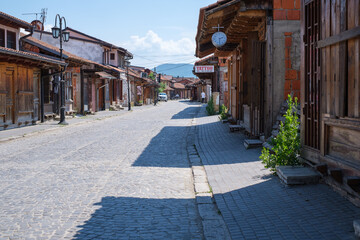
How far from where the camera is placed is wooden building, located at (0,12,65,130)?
16.2m

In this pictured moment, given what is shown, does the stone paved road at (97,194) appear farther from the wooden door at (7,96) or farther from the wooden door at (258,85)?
the wooden door at (7,96)

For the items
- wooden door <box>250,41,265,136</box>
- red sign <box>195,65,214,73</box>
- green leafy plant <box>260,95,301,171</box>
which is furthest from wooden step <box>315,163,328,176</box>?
red sign <box>195,65,214,73</box>

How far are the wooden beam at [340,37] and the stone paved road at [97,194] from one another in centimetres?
282

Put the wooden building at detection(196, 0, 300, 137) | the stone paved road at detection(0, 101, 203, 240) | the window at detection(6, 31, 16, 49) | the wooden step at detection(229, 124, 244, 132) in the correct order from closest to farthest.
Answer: the stone paved road at detection(0, 101, 203, 240)
the wooden building at detection(196, 0, 300, 137)
the wooden step at detection(229, 124, 244, 132)
the window at detection(6, 31, 16, 49)

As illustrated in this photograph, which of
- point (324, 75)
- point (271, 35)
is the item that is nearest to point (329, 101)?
point (324, 75)

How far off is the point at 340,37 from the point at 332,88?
70 cm

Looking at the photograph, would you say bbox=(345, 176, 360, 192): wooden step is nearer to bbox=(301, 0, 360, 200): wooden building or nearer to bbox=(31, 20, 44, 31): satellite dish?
bbox=(301, 0, 360, 200): wooden building

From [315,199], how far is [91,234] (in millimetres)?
2828


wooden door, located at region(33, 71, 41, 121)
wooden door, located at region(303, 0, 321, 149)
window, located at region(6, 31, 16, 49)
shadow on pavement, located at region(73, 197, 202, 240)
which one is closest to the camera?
shadow on pavement, located at region(73, 197, 202, 240)

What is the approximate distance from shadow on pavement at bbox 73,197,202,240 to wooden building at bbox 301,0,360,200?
1903 mm

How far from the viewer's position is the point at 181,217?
15.6 ft

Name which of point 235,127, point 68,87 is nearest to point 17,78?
point 68,87

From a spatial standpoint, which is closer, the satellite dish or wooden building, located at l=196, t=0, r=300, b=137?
wooden building, located at l=196, t=0, r=300, b=137

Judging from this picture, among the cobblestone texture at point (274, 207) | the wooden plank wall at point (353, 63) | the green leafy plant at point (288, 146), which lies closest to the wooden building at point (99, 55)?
the cobblestone texture at point (274, 207)
